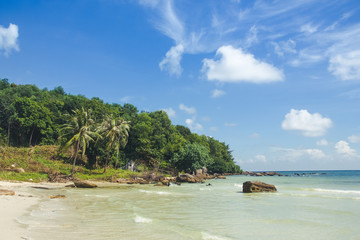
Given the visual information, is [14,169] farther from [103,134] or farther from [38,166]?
[103,134]

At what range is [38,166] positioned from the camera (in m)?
36.1

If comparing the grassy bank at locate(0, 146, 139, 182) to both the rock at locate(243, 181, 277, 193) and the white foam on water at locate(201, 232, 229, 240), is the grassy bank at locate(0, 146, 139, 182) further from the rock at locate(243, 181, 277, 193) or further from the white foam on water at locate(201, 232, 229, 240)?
the white foam on water at locate(201, 232, 229, 240)

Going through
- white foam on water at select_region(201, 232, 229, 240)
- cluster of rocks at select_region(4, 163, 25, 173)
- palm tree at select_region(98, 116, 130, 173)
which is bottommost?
white foam on water at select_region(201, 232, 229, 240)

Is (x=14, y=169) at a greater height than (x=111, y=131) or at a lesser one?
lesser

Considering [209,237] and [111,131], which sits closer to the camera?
[209,237]

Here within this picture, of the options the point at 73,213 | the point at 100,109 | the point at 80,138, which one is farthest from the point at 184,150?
the point at 73,213

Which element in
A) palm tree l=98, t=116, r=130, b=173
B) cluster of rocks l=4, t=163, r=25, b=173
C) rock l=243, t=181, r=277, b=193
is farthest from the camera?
palm tree l=98, t=116, r=130, b=173

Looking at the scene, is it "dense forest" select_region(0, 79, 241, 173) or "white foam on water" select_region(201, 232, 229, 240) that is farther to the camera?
"dense forest" select_region(0, 79, 241, 173)

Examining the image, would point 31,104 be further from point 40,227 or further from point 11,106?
point 40,227

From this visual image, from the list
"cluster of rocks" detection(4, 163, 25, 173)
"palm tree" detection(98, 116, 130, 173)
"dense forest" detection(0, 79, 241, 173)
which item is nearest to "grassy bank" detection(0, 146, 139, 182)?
"cluster of rocks" detection(4, 163, 25, 173)

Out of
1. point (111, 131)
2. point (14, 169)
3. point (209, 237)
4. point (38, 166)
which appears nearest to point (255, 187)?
point (209, 237)

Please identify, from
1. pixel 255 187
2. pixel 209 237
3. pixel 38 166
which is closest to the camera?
pixel 209 237

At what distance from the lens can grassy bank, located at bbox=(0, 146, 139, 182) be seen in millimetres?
30781

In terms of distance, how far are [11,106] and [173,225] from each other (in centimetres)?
5902
